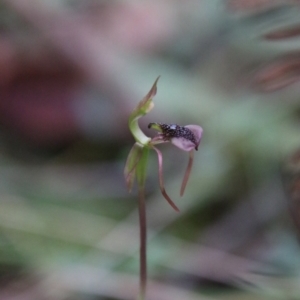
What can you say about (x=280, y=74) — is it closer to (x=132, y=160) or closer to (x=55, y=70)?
(x=132, y=160)

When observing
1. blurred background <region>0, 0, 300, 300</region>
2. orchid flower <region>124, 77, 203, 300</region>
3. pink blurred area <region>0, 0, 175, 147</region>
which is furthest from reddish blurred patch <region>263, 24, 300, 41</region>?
pink blurred area <region>0, 0, 175, 147</region>

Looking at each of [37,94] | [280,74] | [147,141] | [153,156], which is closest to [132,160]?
[147,141]

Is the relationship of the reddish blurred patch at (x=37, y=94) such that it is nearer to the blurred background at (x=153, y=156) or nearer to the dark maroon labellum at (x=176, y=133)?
the blurred background at (x=153, y=156)

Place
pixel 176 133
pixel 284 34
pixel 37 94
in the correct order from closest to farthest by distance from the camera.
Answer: pixel 176 133 → pixel 284 34 → pixel 37 94

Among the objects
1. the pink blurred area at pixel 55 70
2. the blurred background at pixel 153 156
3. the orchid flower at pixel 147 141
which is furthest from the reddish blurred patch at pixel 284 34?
the pink blurred area at pixel 55 70

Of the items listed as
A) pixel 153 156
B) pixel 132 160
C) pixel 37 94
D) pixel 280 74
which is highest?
pixel 37 94

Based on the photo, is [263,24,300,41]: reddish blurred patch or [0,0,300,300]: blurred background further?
[0,0,300,300]: blurred background

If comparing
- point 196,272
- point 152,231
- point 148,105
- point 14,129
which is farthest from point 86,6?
point 148,105

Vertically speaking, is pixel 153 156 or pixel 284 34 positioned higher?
pixel 153 156

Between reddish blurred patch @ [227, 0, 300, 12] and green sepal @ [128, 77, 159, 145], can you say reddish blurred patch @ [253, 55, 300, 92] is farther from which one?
green sepal @ [128, 77, 159, 145]
